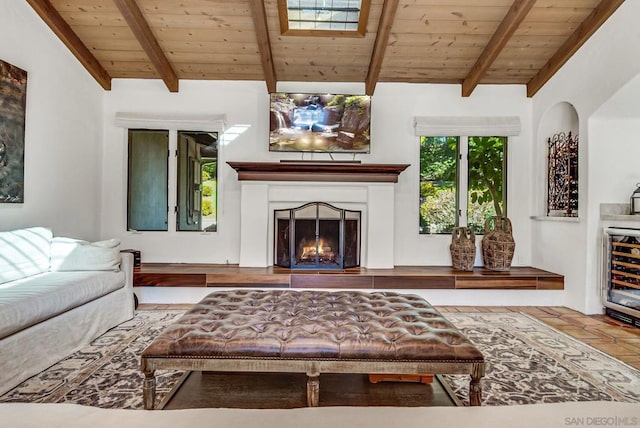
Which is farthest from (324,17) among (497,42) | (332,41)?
(497,42)

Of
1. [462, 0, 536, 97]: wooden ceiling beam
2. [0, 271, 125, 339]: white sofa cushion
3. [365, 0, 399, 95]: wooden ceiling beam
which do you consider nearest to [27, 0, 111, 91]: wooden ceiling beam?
[0, 271, 125, 339]: white sofa cushion

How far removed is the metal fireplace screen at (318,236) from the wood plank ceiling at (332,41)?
5.29ft

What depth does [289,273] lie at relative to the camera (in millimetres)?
4176

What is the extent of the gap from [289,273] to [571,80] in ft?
12.3

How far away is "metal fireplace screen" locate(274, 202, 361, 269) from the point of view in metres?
4.49

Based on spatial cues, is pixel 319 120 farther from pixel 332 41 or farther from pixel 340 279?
pixel 340 279

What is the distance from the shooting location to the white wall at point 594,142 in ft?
11.5

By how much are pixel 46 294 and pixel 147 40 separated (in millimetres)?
2777

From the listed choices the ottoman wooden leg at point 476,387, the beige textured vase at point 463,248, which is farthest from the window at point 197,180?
the ottoman wooden leg at point 476,387

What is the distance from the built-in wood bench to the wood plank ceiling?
90.4 inches

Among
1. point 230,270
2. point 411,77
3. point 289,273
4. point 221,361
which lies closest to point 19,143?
point 230,270

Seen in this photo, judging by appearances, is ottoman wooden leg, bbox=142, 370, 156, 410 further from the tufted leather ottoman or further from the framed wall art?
the framed wall art

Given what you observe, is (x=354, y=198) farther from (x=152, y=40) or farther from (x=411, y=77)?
(x=152, y=40)

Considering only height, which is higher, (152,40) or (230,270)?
(152,40)
